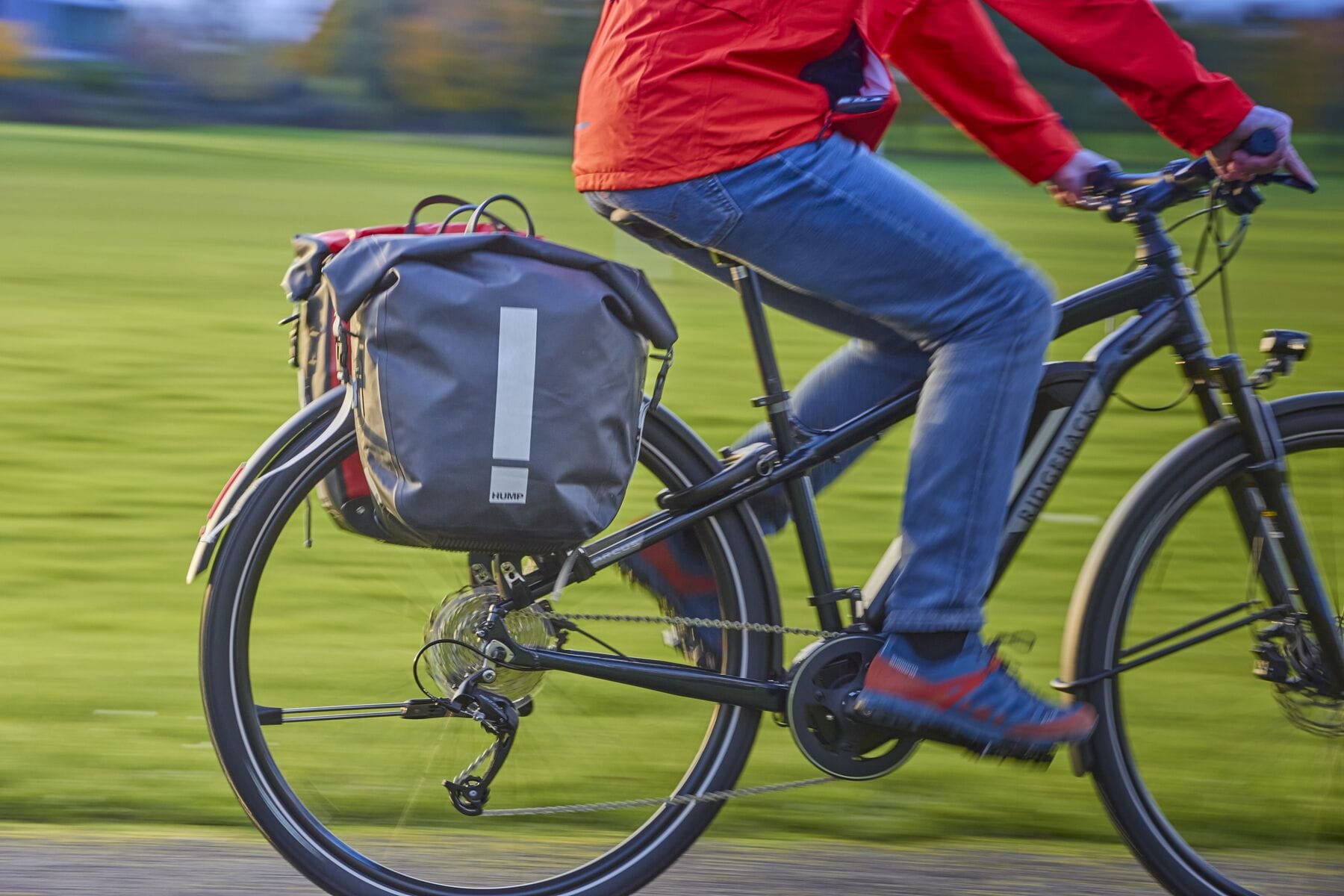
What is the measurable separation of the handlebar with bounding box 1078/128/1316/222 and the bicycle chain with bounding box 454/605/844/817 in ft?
2.61

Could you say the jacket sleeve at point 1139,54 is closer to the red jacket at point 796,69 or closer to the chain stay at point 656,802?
the red jacket at point 796,69

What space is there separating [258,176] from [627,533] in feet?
53.7

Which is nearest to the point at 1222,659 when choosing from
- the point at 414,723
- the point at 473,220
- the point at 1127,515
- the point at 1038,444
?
the point at 1127,515

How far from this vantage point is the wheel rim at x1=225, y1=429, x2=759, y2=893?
2.69m

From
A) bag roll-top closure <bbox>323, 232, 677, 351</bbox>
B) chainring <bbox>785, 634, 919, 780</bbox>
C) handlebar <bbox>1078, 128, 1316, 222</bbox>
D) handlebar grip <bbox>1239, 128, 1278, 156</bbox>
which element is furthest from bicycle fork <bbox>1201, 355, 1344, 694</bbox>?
bag roll-top closure <bbox>323, 232, 677, 351</bbox>

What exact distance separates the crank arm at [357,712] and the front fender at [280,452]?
257mm

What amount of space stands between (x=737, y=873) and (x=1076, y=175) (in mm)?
1300

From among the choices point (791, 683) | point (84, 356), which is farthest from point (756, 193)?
point (84, 356)

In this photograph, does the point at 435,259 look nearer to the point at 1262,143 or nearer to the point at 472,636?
the point at 472,636

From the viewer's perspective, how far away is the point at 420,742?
2.81 meters

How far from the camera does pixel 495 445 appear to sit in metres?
2.37

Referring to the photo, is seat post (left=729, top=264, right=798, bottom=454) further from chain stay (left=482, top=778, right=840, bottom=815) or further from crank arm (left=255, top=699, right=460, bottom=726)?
crank arm (left=255, top=699, right=460, bottom=726)

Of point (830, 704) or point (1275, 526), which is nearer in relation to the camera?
point (830, 704)

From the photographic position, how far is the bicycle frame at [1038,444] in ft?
8.87
